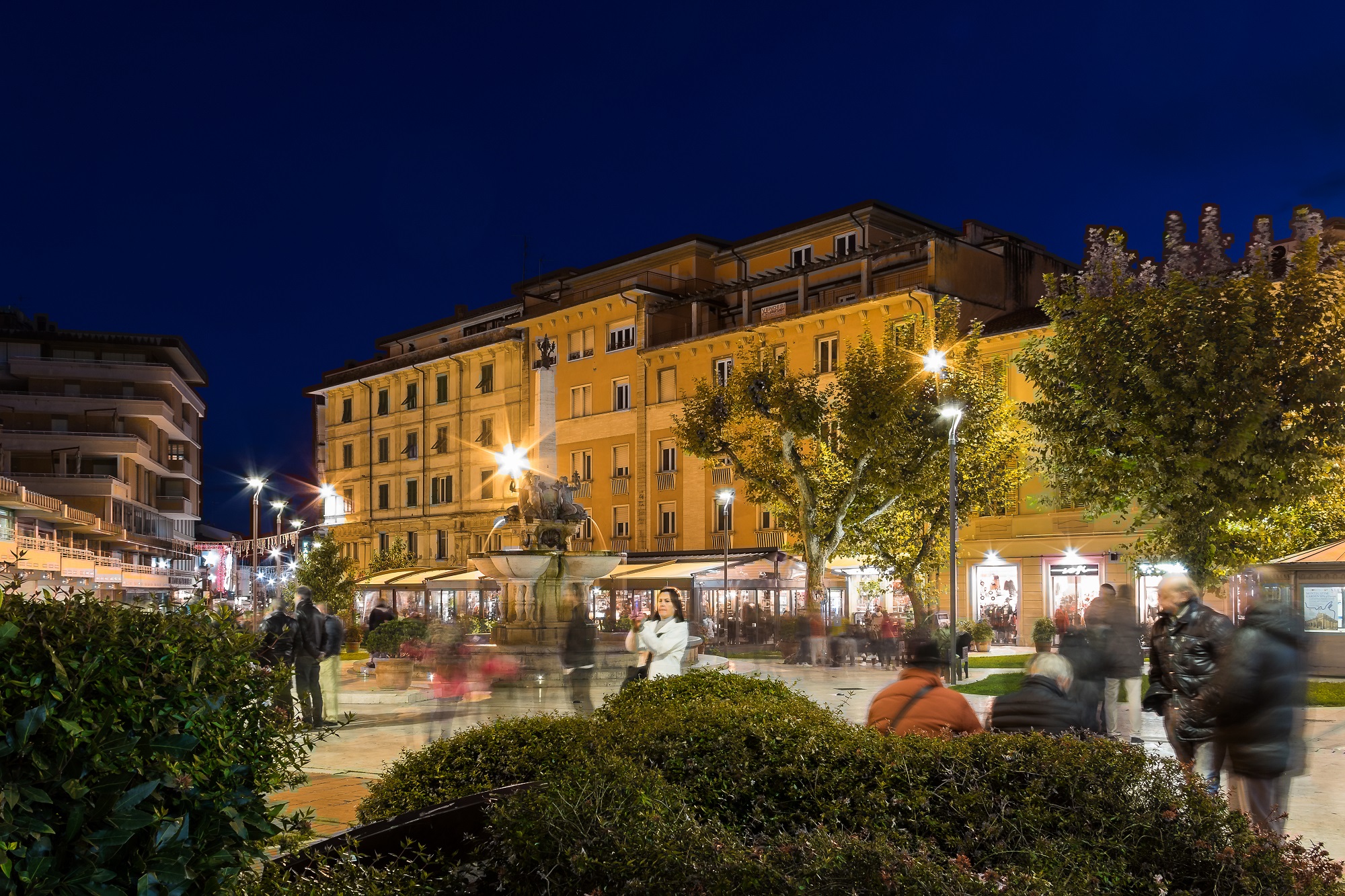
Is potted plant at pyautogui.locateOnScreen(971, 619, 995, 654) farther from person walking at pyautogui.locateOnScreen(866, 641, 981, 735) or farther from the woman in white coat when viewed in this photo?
person walking at pyautogui.locateOnScreen(866, 641, 981, 735)

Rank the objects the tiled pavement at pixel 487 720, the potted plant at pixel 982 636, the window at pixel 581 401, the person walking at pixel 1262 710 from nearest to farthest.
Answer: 1. the person walking at pixel 1262 710
2. the tiled pavement at pixel 487 720
3. the potted plant at pixel 982 636
4. the window at pixel 581 401

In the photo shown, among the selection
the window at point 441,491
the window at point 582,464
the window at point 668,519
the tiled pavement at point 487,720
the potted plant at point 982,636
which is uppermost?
the window at point 582,464

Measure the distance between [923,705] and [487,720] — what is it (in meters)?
9.47

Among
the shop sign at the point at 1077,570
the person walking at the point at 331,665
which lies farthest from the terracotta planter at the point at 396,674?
the shop sign at the point at 1077,570

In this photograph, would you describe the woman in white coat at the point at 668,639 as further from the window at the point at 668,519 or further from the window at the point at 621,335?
the window at the point at 621,335

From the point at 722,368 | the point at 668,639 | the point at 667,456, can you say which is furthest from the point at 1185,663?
the point at 667,456

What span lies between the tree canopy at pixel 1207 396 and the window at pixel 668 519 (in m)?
28.1

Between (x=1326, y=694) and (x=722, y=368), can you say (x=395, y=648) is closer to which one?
(x=1326, y=694)

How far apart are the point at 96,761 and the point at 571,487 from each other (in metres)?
21.9

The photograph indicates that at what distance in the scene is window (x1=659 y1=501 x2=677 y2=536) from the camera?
172ft

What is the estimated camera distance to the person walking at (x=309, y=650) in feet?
48.7

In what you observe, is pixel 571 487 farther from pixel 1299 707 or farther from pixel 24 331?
pixel 24 331

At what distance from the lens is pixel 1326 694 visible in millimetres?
20766

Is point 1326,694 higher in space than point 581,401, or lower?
lower
